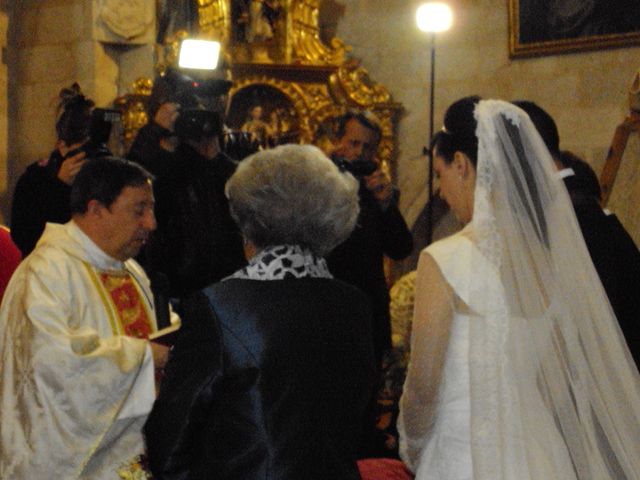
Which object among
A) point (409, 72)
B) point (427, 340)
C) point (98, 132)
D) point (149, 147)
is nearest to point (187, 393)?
point (427, 340)

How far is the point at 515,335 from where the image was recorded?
271 centimetres

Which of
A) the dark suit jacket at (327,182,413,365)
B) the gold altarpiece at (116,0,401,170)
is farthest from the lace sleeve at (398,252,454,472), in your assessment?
the gold altarpiece at (116,0,401,170)

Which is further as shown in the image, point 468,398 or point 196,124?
point 196,124

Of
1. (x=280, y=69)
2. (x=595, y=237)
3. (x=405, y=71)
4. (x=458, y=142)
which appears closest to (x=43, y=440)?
(x=458, y=142)

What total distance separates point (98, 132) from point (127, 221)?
119 centimetres

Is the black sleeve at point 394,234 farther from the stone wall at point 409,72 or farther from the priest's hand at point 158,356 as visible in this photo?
the stone wall at point 409,72

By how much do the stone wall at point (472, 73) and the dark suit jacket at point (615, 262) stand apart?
4902 millimetres

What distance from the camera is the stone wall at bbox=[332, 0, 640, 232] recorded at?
318 inches

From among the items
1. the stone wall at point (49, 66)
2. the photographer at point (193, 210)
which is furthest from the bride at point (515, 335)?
the stone wall at point (49, 66)

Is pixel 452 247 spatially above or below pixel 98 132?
below

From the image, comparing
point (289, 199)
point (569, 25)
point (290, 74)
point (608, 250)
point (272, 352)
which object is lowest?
point (272, 352)

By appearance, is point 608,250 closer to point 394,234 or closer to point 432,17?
point 394,234

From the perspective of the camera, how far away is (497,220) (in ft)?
9.00

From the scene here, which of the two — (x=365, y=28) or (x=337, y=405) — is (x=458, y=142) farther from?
(x=365, y=28)
